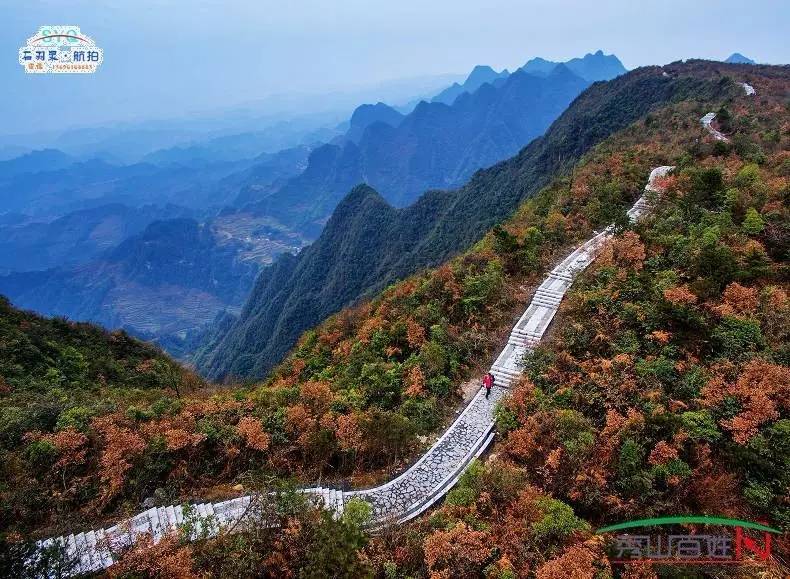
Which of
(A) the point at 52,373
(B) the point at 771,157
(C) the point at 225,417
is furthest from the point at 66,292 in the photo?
(B) the point at 771,157

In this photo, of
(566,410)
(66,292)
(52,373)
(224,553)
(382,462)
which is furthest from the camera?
(66,292)

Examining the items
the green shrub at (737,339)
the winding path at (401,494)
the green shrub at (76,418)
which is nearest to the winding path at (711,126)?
the green shrub at (737,339)

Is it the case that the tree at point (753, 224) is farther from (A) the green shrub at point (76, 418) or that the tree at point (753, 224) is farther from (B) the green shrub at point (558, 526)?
(A) the green shrub at point (76, 418)

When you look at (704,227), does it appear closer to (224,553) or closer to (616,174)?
Result: (616,174)

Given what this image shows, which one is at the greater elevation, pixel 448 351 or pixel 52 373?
pixel 448 351

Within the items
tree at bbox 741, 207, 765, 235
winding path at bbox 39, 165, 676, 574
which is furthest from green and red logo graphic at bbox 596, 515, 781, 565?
tree at bbox 741, 207, 765, 235
